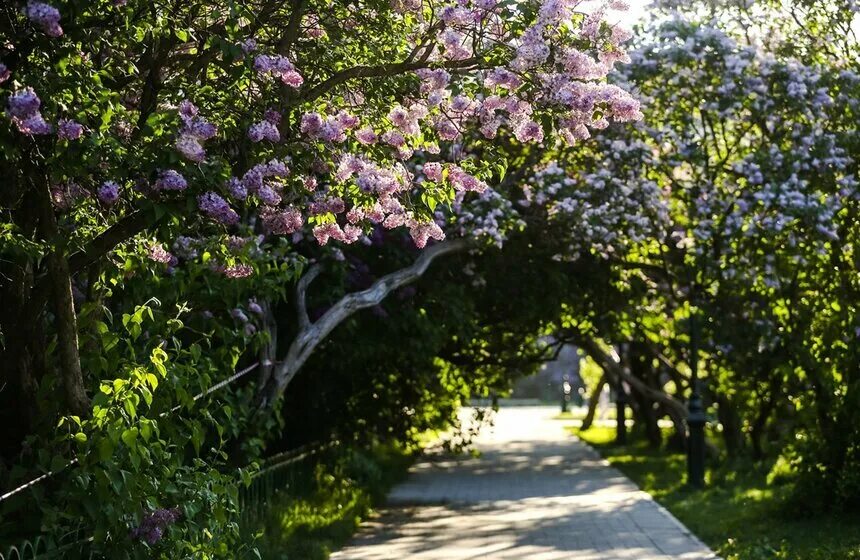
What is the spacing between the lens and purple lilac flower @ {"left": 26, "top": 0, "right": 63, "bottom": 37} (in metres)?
5.49

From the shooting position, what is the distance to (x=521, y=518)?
16.3m

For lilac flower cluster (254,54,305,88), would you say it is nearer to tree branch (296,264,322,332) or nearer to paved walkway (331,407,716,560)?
paved walkway (331,407,716,560)

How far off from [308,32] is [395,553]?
623 cm

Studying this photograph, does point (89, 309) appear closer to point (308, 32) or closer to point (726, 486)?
point (308, 32)

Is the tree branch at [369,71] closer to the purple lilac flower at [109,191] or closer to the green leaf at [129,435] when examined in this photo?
the purple lilac flower at [109,191]

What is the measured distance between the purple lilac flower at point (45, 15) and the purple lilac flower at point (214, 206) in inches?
48.0

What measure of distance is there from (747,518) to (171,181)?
9903 millimetres

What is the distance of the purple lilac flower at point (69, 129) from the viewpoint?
19.6ft

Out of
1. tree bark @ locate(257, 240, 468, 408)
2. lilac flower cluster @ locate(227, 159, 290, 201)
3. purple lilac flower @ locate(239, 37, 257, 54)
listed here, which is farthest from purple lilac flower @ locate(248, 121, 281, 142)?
tree bark @ locate(257, 240, 468, 408)

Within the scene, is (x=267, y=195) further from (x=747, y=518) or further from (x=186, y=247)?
(x=747, y=518)

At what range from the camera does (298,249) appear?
15.3 m

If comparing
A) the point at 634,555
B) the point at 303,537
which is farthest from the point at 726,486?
the point at 303,537

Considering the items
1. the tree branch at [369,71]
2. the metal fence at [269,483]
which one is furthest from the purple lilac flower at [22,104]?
the metal fence at [269,483]

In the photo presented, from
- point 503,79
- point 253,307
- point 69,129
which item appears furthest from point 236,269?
point 69,129
